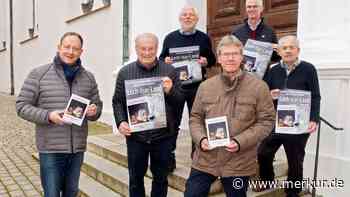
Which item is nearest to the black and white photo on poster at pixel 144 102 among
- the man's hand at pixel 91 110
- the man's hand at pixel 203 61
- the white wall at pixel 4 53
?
the man's hand at pixel 91 110

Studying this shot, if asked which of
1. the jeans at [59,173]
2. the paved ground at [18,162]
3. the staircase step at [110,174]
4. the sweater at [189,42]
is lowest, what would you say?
the paved ground at [18,162]

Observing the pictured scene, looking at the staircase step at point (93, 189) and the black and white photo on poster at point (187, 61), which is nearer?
the black and white photo on poster at point (187, 61)

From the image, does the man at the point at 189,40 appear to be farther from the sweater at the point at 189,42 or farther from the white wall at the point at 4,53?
the white wall at the point at 4,53

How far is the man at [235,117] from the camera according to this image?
272 centimetres

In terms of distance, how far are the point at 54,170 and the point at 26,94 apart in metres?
0.63

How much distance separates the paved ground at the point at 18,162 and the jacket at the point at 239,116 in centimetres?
310

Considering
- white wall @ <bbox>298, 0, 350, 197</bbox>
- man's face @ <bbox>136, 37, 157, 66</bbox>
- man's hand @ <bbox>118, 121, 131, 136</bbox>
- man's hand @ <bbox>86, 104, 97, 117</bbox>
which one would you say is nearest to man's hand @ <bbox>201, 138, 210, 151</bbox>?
man's hand @ <bbox>118, 121, 131, 136</bbox>

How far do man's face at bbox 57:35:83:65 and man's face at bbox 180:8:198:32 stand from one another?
4.20ft

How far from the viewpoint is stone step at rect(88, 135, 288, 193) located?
424cm

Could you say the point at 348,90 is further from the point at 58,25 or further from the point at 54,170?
the point at 58,25

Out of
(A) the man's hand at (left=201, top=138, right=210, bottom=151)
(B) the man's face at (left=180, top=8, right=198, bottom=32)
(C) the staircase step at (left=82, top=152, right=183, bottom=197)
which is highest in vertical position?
(B) the man's face at (left=180, top=8, right=198, bottom=32)

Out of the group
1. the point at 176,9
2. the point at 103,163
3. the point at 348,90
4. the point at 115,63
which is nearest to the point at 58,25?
the point at 115,63

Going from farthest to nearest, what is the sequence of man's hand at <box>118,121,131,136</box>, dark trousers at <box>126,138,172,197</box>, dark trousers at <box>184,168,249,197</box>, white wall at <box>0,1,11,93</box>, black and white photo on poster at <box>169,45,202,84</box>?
white wall at <box>0,1,11,93</box>
black and white photo on poster at <box>169,45,202,84</box>
dark trousers at <box>126,138,172,197</box>
man's hand at <box>118,121,131,136</box>
dark trousers at <box>184,168,249,197</box>

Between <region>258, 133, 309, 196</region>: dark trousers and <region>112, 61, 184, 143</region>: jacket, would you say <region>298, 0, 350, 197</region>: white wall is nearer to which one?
<region>258, 133, 309, 196</region>: dark trousers
